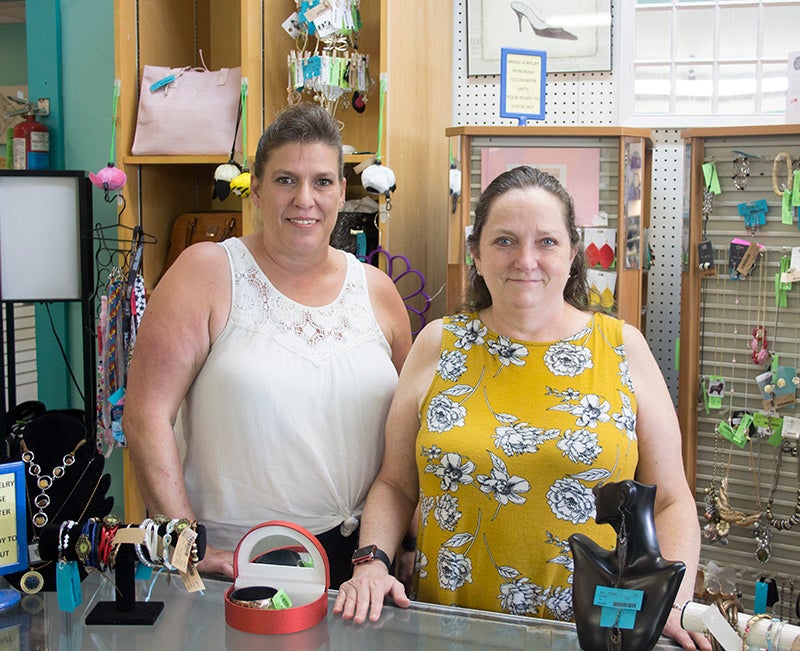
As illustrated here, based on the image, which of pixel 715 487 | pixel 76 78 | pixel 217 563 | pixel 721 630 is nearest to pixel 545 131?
pixel 715 487

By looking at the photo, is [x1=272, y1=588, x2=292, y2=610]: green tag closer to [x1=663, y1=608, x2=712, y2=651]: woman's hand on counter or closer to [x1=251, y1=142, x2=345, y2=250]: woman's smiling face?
[x1=663, y1=608, x2=712, y2=651]: woman's hand on counter

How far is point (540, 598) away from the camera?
169 centimetres

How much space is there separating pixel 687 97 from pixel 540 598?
2275 mm

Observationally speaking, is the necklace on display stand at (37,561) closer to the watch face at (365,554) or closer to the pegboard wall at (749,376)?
the watch face at (365,554)

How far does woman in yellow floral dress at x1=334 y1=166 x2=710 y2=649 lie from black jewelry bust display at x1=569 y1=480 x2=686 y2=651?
36 cm

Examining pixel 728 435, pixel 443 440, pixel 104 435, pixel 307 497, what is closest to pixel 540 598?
pixel 443 440

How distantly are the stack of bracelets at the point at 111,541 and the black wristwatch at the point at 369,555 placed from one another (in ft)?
1.18

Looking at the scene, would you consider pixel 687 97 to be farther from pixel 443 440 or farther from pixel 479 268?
pixel 443 440

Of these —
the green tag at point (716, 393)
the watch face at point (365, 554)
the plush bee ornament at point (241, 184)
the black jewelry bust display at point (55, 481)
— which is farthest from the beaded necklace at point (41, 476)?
the green tag at point (716, 393)

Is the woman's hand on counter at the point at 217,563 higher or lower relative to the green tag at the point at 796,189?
lower

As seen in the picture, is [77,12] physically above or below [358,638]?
above

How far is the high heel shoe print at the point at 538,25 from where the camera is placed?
320 cm

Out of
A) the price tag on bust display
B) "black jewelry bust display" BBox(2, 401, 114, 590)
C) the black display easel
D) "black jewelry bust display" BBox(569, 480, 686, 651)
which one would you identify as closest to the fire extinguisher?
"black jewelry bust display" BBox(2, 401, 114, 590)

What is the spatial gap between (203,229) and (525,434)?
84.7 inches
